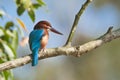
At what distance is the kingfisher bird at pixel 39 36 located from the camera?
9.10 feet

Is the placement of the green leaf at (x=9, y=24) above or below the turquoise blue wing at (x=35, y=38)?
above

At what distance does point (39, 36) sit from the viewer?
113 inches

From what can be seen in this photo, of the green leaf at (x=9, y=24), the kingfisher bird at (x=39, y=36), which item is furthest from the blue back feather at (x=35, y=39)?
the green leaf at (x=9, y=24)

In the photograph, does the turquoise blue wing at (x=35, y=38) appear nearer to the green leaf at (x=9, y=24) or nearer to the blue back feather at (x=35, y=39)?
the blue back feather at (x=35, y=39)

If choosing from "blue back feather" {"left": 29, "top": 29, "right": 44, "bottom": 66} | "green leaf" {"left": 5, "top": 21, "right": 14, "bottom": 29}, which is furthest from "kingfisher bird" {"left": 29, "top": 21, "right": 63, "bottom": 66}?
"green leaf" {"left": 5, "top": 21, "right": 14, "bottom": 29}

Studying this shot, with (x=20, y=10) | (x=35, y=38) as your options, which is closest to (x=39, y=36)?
(x=35, y=38)

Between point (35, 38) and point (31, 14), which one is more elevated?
point (31, 14)

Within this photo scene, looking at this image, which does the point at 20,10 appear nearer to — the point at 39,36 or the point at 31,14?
the point at 31,14

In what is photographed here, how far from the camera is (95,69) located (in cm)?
999

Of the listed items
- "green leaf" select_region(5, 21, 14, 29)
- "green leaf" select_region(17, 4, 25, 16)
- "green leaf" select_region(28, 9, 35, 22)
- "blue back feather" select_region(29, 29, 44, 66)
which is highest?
"green leaf" select_region(17, 4, 25, 16)

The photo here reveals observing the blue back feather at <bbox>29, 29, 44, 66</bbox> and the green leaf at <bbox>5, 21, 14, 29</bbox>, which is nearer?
the blue back feather at <bbox>29, 29, 44, 66</bbox>

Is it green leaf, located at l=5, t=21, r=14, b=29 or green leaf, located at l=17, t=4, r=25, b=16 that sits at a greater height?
green leaf, located at l=17, t=4, r=25, b=16

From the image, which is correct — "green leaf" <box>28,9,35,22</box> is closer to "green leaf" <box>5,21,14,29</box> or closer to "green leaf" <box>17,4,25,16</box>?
"green leaf" <box>17,4,25,16</box>

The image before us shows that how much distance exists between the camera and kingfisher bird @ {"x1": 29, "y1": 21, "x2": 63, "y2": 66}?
9.10 feet
